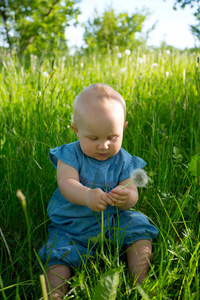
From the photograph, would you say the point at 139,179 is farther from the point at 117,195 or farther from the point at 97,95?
the point at 97,95

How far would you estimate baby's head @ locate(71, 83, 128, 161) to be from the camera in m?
1.39

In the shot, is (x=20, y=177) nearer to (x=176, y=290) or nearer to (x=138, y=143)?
(x=138, y=143)

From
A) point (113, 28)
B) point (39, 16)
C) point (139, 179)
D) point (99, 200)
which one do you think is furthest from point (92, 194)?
point (113, 28)

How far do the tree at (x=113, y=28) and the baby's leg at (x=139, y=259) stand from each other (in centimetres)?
960

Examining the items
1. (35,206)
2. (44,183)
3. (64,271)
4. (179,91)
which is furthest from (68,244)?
(179,91)

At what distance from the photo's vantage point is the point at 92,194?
1.32 meters

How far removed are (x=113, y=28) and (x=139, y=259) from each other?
10305 mm

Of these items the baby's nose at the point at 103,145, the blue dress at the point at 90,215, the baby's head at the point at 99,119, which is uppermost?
the baby's head at the point at 99,119

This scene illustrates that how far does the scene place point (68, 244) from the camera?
4.91ft

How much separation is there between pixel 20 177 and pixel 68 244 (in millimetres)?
522

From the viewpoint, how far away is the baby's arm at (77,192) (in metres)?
1.29

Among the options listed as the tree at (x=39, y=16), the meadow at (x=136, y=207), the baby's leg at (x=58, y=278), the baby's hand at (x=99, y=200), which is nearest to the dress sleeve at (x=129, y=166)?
the meadow at (x=136, y=207)

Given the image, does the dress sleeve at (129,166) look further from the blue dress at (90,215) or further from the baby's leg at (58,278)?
the baby's leg at (58,278)

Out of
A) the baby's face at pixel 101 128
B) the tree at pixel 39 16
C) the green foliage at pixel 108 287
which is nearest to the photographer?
the green foliage at pixel 108 287
